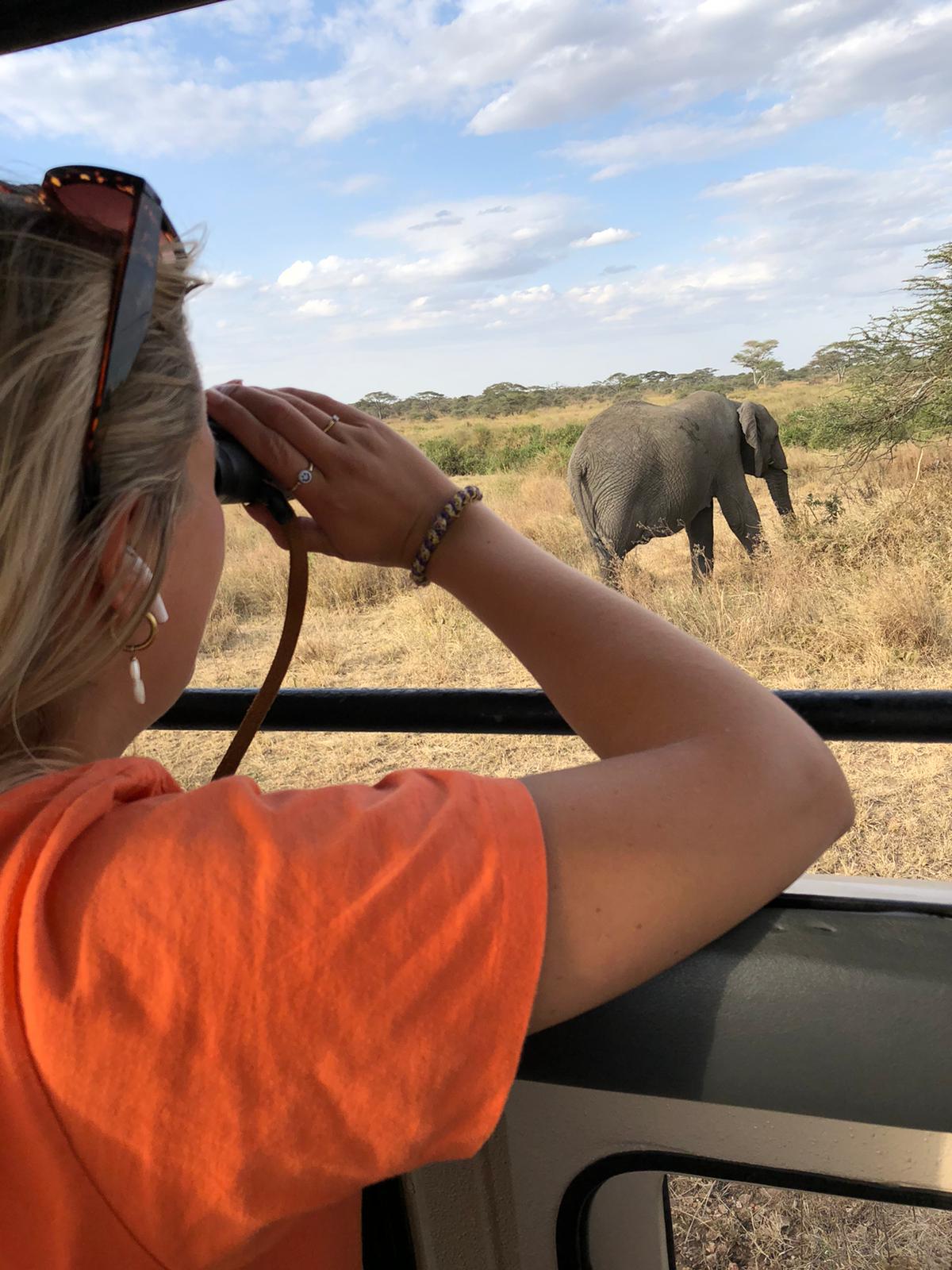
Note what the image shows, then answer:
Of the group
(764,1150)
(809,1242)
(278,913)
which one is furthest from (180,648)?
(809,1242)

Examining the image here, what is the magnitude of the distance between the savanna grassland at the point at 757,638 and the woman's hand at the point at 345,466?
226 centimetres

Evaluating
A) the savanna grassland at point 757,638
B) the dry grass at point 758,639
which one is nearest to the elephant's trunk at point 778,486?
the savanna grassland at point 757,638

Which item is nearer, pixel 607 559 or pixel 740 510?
pixel 607 559

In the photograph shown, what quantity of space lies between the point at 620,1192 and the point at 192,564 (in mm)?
573

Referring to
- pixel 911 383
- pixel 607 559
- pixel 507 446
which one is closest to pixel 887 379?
pixel 911 383

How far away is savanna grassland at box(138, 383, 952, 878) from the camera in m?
3.67

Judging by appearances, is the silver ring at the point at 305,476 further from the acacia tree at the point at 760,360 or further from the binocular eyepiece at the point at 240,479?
the acacia tree at the point at 760,360

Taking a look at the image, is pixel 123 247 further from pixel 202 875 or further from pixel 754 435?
pixel 754 435

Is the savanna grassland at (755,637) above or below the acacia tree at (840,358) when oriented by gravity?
below

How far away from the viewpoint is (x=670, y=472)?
8508 mm

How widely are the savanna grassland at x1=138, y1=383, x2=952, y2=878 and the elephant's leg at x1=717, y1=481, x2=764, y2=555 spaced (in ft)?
2.83

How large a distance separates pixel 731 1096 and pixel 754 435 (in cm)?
852

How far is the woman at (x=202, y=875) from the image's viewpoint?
46cm

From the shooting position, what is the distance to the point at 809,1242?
1002mm
